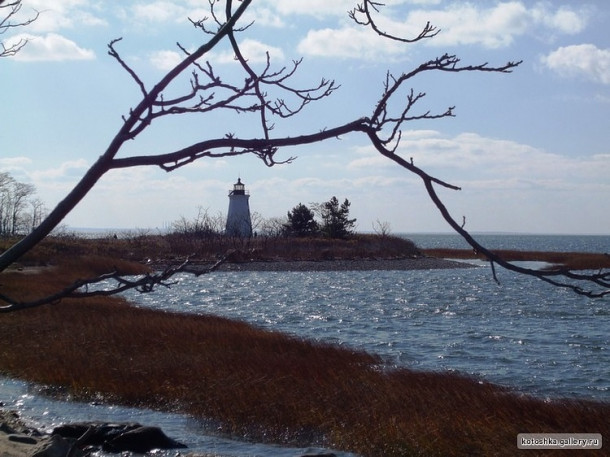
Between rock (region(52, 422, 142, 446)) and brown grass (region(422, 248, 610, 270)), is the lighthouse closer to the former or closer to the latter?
brown grass (region(422, 248, 610, 270))

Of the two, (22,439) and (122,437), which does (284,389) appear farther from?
(22,439)

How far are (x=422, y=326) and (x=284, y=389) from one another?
1725cm

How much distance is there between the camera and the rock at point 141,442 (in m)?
11.6

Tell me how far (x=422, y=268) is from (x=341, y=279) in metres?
17.9

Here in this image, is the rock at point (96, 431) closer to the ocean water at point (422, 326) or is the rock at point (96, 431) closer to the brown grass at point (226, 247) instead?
the ocean water at point (422, 326)

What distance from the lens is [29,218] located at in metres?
110

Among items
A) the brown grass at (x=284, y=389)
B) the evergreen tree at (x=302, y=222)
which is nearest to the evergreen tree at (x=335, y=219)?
the evergreen tree at (x=302, y=222)

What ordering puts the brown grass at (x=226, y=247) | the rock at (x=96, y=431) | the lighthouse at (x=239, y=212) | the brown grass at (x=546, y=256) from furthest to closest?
1. the lighthouse at (x=239, y=212)
2. the brown grass at (x=546, y=256)
3. the brown grass at (x=226, y=247)
4. the rock at (x=96, y=431)

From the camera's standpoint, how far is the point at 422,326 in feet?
99.8

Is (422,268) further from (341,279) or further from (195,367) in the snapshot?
(195,367)

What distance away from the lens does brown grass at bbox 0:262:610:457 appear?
11.6m

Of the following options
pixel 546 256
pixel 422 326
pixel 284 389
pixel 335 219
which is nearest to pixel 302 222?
pixel 335 219

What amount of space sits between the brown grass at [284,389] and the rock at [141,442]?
1.24 m

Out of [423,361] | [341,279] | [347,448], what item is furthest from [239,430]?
[341,279]
